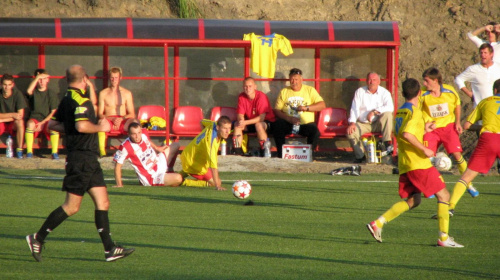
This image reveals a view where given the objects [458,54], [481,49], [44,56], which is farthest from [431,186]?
[458,54]

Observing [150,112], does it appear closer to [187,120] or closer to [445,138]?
[187,120]

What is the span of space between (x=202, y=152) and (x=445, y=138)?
12.0 feet

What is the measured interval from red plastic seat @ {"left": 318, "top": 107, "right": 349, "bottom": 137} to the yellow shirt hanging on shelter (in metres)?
1.50

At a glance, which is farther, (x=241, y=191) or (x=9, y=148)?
(x=9, y=148)

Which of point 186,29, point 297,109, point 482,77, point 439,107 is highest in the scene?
point 186,29

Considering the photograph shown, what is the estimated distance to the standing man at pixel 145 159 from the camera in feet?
37.0

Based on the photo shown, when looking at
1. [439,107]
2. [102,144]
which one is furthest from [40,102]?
[439,107]

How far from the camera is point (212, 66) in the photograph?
57.4ft

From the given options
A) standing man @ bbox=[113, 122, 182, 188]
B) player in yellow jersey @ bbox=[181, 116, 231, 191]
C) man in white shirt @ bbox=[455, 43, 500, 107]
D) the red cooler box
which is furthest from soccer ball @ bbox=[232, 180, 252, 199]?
the red cooler box

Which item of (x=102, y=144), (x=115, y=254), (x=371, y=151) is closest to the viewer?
(x=115, y=254)

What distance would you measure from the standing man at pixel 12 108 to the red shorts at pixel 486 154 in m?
10.2

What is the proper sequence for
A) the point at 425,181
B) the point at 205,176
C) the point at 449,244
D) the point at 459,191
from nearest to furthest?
1. the point at 449,244
2. the point at 425,181
3. the point at 459,191
4. the point at 205,176

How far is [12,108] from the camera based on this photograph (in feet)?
52.1

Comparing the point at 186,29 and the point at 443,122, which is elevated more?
the point at 186,29
